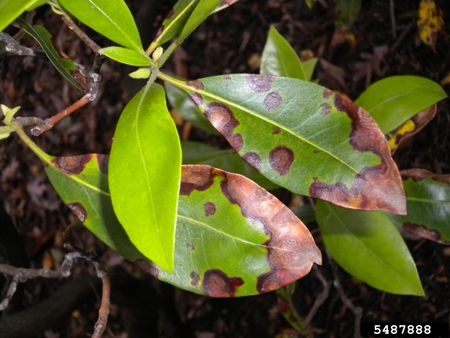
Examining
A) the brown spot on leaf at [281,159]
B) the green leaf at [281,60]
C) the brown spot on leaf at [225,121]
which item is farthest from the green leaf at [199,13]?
the green leaf at [281,60]

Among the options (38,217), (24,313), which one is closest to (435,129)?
(24,313)

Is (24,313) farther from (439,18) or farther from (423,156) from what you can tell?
(439,18)

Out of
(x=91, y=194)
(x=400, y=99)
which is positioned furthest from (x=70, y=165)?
(x=400, y=99)

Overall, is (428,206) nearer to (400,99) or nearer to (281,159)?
(400,99)

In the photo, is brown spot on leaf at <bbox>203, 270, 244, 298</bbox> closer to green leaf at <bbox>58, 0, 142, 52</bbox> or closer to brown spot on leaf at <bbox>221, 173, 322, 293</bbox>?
brown spot on leaf at <bbox>221, 173, 322, 293</bbox>

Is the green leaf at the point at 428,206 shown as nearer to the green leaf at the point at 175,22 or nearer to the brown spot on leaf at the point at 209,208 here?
the brown spot on leaf at the point at 209,208

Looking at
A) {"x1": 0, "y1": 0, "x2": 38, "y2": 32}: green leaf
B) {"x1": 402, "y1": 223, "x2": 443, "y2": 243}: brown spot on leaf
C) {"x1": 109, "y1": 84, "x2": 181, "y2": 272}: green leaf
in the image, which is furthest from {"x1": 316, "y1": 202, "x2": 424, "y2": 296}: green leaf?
{"x1": 0, "y1": 0, "x2": 38, "y2": 32}: green leaf
